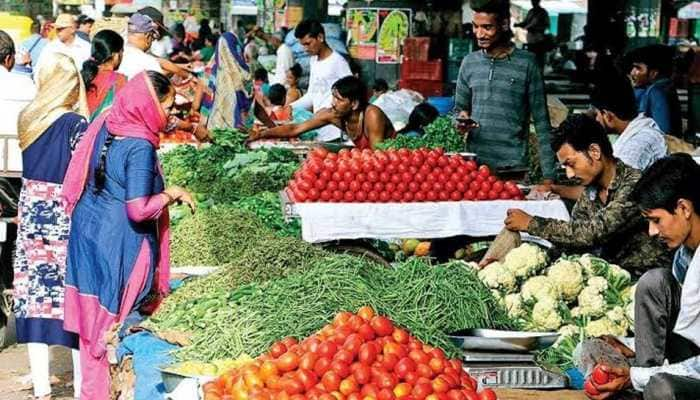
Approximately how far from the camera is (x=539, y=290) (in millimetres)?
5781

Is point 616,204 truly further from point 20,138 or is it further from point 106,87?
point 106,87

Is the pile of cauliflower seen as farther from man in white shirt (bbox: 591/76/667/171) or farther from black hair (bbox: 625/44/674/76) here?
black hair (bbox: 625/44/674/76)

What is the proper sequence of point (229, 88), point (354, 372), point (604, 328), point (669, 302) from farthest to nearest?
point (229, 88), point (604, 328), point (669, 302), point (354, 372)

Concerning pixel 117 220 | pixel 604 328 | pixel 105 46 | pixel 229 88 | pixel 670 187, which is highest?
pixel 105 46

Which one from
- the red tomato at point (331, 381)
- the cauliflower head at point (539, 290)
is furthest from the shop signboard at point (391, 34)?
the red tomato at point (331, 381)

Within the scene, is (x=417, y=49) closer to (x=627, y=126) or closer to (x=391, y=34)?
(x=391, y=34)

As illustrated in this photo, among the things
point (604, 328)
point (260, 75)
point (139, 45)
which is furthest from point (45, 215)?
point (260, 75)

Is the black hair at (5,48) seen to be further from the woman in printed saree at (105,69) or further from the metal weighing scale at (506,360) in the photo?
the metal weighing scale at (506,360)

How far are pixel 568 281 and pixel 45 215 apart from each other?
3104 mm

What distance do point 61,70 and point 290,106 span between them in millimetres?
6784

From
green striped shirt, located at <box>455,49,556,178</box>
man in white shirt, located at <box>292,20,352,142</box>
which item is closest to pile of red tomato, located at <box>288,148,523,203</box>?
green striped shirt, located at <box>455,49,556,178</box>

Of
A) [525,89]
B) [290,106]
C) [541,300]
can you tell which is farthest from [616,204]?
[290,106]

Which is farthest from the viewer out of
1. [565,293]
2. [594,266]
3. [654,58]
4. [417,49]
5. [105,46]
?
[417,49]

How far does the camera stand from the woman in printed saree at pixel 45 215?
7.16 m
